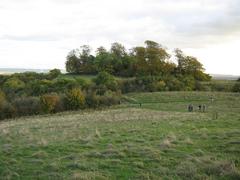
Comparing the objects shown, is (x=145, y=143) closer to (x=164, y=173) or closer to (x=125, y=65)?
(x=164, y=173)

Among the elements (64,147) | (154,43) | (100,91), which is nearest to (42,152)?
(64,147)

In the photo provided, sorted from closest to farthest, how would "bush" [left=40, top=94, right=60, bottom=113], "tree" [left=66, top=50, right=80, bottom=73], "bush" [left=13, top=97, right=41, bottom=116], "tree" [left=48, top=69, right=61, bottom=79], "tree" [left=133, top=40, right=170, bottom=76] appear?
"bush" [left=40, top=94, right=60, bottom=113] → "bush" [left=13, top=97, right=41, bottom=116] → "tree" [left=133, top=40, right=170, bottom=76] → "tree" [left=48, top=69, right=61, bottom=79] → "tree" [left=66, top=50, right=80, bottom=73]

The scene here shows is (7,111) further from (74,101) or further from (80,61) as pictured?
(80,61)

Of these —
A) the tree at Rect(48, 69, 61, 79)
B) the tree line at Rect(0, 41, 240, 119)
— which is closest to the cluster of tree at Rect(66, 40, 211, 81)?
the tree line at Rect(0, 41, 240, 119)

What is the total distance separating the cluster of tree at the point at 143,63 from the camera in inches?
3607

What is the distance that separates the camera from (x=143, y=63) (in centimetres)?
9556

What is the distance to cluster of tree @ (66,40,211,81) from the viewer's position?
301 ft

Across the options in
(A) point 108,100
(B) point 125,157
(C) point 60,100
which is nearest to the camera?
(B) point 125,157

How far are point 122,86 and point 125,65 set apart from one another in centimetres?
2373

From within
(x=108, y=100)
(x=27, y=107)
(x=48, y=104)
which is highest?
(x=108, y=100)

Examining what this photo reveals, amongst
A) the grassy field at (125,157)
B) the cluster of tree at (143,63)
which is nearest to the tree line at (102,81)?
the cluster of tree at (143,63)

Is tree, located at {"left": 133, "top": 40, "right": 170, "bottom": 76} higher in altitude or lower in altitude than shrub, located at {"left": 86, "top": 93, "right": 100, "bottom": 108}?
higher

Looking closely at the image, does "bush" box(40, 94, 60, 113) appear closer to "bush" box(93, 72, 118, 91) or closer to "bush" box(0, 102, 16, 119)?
"bush" box(0, 102, 16, 119)

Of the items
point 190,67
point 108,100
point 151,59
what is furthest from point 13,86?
point 190,67
